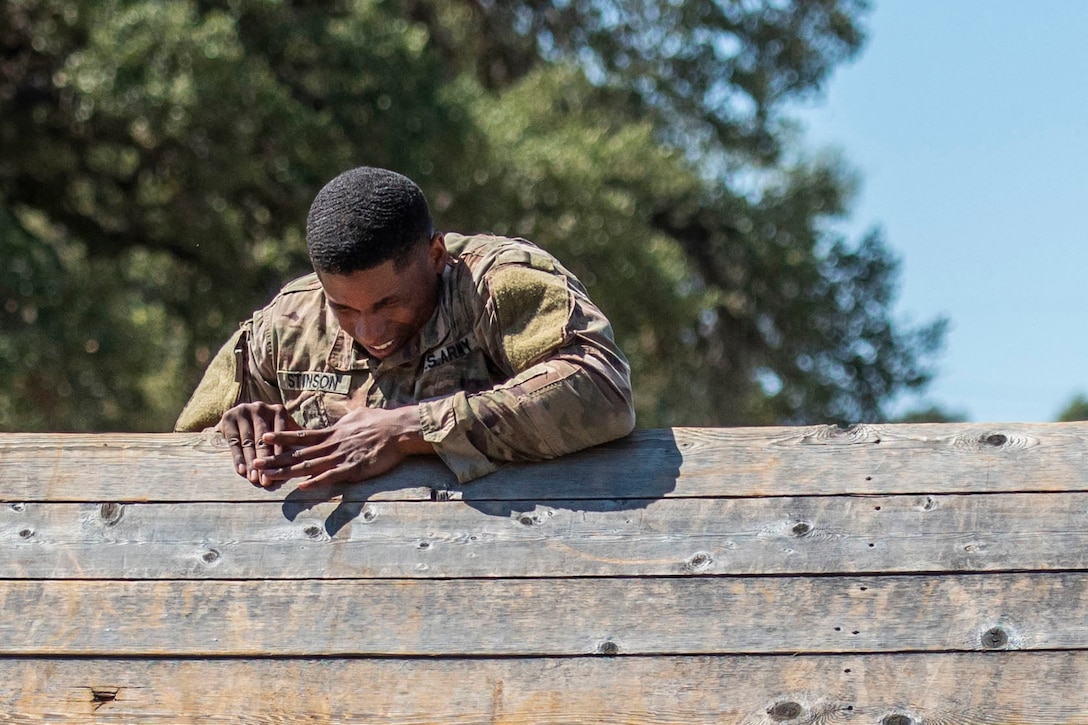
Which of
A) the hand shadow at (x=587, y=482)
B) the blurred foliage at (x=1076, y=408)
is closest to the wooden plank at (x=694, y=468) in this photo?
the hand shadow at (x=587, y=482)

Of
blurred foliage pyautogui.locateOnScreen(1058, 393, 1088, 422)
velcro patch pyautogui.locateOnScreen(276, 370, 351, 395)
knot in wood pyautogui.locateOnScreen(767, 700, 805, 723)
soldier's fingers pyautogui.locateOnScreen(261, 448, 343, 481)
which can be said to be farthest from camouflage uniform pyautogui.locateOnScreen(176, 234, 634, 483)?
blurred foliage pyautogui.locateOnScreen(1058, 393, 1088, 422)

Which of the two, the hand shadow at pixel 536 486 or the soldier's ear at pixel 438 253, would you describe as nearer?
the hand shadow at pixel 536 486

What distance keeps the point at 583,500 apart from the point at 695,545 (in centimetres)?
30

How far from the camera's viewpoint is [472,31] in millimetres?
14812

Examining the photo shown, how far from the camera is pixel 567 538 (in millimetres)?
3299

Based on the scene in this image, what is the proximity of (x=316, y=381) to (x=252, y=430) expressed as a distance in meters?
0.26

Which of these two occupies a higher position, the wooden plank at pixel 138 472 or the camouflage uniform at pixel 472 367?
the camouflage uniform at pixel 472 367

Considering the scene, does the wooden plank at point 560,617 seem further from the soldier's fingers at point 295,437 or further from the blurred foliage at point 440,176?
the blurred foliage at point 440,176

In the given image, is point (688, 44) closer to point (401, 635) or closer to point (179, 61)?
point (179, 61)

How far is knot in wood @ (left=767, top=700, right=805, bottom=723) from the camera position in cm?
293

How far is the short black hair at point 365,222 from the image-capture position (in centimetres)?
336

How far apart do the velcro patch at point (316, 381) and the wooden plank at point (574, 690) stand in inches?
33.1

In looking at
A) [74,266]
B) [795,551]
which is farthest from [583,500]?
[74,266]

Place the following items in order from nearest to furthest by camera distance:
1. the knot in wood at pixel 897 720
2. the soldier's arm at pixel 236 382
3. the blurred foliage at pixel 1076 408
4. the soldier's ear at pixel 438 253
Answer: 1. the knot in wood at pixel 897 720
2. the soldier's ear at pixel 438 253
3. the soldier's arm at pixel 236 382
4. the blurred foliage at pixel 1076 408
